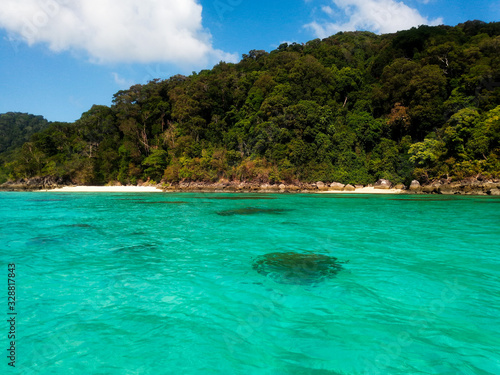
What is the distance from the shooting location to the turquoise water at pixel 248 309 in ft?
11.5

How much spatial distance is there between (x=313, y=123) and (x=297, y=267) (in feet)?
146

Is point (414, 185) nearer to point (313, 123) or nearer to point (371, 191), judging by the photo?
point (371, 191)

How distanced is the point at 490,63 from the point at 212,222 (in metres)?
51.2

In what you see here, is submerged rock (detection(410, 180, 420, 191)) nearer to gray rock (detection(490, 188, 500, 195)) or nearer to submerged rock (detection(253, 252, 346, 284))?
gray rock (detection(490, 188, 500, 195))

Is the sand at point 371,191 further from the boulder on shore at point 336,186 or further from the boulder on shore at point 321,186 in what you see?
the boulder on shore at point 321,186

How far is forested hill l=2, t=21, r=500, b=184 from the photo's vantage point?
39094 mm

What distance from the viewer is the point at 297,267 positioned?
719 cm

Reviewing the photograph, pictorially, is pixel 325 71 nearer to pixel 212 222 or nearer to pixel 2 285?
pixel 212 222

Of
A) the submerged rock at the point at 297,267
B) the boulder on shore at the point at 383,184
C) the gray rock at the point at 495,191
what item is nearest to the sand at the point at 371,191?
the boulder on shore at the point at 383,184

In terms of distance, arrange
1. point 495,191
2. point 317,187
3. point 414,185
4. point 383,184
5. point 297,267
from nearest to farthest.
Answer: point 297,267
point 495,191
point 414,185
point 383,184
point 317,187

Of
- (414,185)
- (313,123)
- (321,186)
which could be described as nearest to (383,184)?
(414,185)

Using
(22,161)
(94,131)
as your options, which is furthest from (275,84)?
(22,161)

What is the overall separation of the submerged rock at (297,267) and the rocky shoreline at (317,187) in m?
34.2

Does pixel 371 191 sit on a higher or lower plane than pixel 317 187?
lower
